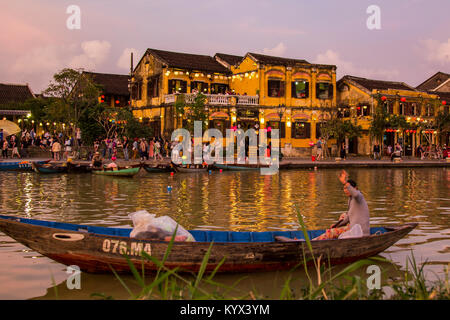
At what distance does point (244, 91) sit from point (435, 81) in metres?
32.2

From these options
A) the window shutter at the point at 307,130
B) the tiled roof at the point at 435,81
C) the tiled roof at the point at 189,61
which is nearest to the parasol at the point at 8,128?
the tiled roof at the point at 189,61

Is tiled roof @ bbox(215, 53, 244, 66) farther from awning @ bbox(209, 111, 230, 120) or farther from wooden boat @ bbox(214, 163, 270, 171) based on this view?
wooden boat @ bbox(214, 163, 270, 171)

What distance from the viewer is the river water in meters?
7.13

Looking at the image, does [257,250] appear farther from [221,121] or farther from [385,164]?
[221,121]

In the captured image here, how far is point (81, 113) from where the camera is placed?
3541cm

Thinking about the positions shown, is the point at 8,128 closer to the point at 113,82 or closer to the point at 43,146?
the point at 43,146

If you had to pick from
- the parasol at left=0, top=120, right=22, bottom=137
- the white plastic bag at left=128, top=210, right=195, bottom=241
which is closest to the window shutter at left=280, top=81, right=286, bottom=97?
the parasol at left=0, top=120, right=22, bottom=137

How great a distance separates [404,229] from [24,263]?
618 cm

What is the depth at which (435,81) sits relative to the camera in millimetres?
63094

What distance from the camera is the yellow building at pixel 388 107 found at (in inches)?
1809

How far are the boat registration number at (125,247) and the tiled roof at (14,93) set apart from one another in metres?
47.7

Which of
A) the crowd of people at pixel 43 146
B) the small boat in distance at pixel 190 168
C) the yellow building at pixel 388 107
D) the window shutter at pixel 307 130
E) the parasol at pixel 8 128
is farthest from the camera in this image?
the yellow building at pixel 388 107

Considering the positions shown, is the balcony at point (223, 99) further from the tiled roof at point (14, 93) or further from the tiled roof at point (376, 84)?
the tiled roof at point (14, 93)

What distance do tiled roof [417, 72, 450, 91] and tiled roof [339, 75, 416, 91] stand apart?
13409 mm
